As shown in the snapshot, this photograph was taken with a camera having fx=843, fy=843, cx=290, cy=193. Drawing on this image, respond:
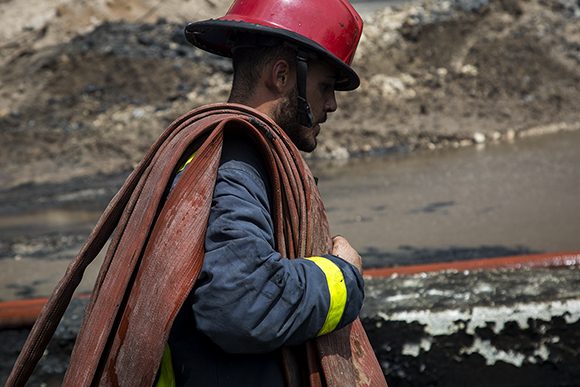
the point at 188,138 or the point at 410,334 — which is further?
the point at 410,334

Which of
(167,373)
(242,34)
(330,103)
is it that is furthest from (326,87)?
(167,373)

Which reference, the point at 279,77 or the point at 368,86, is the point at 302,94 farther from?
the point at 368,86

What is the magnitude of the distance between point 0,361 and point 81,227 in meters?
5.40

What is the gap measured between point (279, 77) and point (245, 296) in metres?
0.60

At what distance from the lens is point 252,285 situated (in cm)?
169

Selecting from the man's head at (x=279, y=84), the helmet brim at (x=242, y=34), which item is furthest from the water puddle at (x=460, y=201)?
the man's head at (x=279, y=84)

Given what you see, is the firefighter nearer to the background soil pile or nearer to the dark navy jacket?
the dark navy jacket

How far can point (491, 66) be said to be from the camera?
14.0 metres

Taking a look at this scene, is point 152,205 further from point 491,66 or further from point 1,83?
Result: point 1,83

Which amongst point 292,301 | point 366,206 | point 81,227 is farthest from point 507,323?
point 81,227

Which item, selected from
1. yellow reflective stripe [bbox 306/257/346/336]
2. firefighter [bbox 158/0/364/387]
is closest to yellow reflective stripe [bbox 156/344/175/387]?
firefighter [bbox 158/0/364/387]

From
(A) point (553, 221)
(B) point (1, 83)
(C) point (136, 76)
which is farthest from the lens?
(B) point (1, 83)

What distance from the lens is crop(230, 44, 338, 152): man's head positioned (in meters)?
2.04

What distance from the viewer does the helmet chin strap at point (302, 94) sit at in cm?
202
